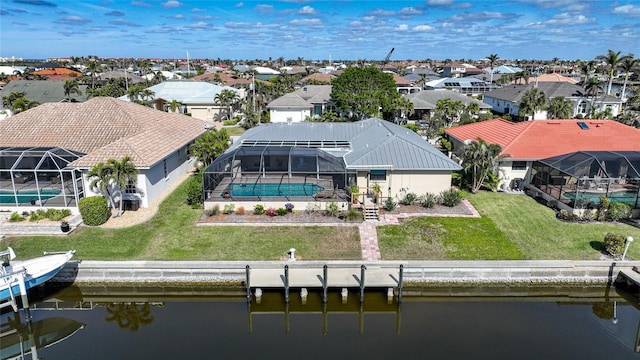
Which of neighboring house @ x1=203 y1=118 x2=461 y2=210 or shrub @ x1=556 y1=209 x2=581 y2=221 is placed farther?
neighboring house @ x1=203 y1=118 x2=461 y2=210

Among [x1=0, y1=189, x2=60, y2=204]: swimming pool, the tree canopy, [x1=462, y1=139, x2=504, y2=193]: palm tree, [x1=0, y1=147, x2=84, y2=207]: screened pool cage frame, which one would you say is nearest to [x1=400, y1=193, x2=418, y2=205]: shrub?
[x1=462, y1=139, x2=504, y2=193]: palm tree

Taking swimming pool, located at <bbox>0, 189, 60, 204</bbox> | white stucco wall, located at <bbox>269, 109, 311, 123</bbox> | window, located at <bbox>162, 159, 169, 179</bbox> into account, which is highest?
white stucco wall, located at <bbox>269, 109, 311, 123</bbox>

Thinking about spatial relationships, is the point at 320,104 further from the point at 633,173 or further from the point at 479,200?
the point at 633,173

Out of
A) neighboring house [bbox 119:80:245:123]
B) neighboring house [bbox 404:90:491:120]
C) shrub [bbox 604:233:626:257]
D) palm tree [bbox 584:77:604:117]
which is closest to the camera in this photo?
shrub [bbox 604:233:626:257]

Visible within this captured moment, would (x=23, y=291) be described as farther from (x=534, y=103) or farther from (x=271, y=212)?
(x=534, y=103)

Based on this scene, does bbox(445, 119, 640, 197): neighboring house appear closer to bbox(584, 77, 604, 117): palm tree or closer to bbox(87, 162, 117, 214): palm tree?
bbox(87, 162, 117, 214): palm tree

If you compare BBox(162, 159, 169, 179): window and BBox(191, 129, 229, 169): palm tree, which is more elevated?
BBox(191, 129, 229, 169): palm tree

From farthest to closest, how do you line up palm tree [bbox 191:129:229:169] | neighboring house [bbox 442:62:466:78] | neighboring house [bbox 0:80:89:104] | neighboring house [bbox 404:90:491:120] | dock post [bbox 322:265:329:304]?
neighboring house [bbox 442:62:466:78]
neighboring house [bbox 404:90:491:120]
neighboring house [bbox 0:80:89:104]
palm tree [bbox 191:129:229:169]
dock post [bbox 322:265:329:304]

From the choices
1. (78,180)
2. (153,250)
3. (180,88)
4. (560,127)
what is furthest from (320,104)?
(153,250)
